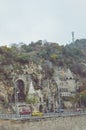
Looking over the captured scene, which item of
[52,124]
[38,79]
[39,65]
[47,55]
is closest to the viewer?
[52,124]

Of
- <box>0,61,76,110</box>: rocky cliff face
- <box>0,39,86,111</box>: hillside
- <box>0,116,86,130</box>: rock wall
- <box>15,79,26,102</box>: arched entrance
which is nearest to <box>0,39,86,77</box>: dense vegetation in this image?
<box>0,39,86,111</box>: hillside

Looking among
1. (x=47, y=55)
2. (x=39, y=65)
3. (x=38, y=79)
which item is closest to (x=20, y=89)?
(x=38, y=79)

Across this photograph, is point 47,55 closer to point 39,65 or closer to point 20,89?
point 39,65

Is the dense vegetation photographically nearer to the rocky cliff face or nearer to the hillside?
the hillside

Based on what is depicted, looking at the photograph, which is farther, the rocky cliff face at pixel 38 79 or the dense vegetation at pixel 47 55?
the dense vegetation at pixel 47 55

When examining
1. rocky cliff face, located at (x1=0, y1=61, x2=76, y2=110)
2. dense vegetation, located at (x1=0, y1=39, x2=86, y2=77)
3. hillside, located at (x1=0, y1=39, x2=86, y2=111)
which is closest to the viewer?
rocky cliff face, located at (x1=0, y1=61, x2=76, y2=110)

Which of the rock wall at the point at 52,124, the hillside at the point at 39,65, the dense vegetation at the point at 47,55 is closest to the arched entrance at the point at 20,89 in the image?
the hillside at the point at 39,65

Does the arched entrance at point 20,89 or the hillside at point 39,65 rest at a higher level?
the hillside at point 39,65

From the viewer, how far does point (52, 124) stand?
83.0 metres

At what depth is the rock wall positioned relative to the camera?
7412 cm

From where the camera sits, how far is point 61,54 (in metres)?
140

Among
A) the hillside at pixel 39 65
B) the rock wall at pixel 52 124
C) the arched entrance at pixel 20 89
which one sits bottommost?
the rock wall at pixel 52 124

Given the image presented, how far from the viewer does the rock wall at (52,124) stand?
74125mm

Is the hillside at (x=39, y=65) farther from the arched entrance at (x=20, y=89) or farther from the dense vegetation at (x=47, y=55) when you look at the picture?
the arched entrance at (x=20, y=89)
